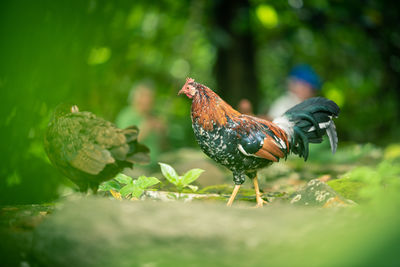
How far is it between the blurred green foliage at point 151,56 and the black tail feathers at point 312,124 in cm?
123

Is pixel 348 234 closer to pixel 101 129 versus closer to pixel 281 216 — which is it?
pixel 281 216

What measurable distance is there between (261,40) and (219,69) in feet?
15.6

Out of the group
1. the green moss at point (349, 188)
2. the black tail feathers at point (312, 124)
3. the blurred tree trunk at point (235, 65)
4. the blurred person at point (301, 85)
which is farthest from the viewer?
the blurred tree trunk at point (235, 65)

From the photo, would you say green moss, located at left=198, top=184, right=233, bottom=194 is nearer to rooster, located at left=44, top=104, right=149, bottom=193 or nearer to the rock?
the rock

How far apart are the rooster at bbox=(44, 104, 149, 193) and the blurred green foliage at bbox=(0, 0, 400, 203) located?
3.16 feet

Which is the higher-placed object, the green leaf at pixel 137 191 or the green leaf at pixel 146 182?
the green leaf at pixel 146 182

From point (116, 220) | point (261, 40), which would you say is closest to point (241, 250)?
point (116, 220)

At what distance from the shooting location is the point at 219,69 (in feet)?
31.5

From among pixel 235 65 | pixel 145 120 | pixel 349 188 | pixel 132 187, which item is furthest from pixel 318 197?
pixel 235 65

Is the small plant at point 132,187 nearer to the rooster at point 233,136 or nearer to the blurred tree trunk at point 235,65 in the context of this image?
the rooster at point 233,136

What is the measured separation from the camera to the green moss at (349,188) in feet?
13.3

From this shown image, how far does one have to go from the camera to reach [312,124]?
4.52m

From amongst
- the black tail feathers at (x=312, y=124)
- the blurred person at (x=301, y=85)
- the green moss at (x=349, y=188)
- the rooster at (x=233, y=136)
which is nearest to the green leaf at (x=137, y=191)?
the rooster at (x=233, y=136)

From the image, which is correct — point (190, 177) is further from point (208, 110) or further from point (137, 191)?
point (208, 110)
